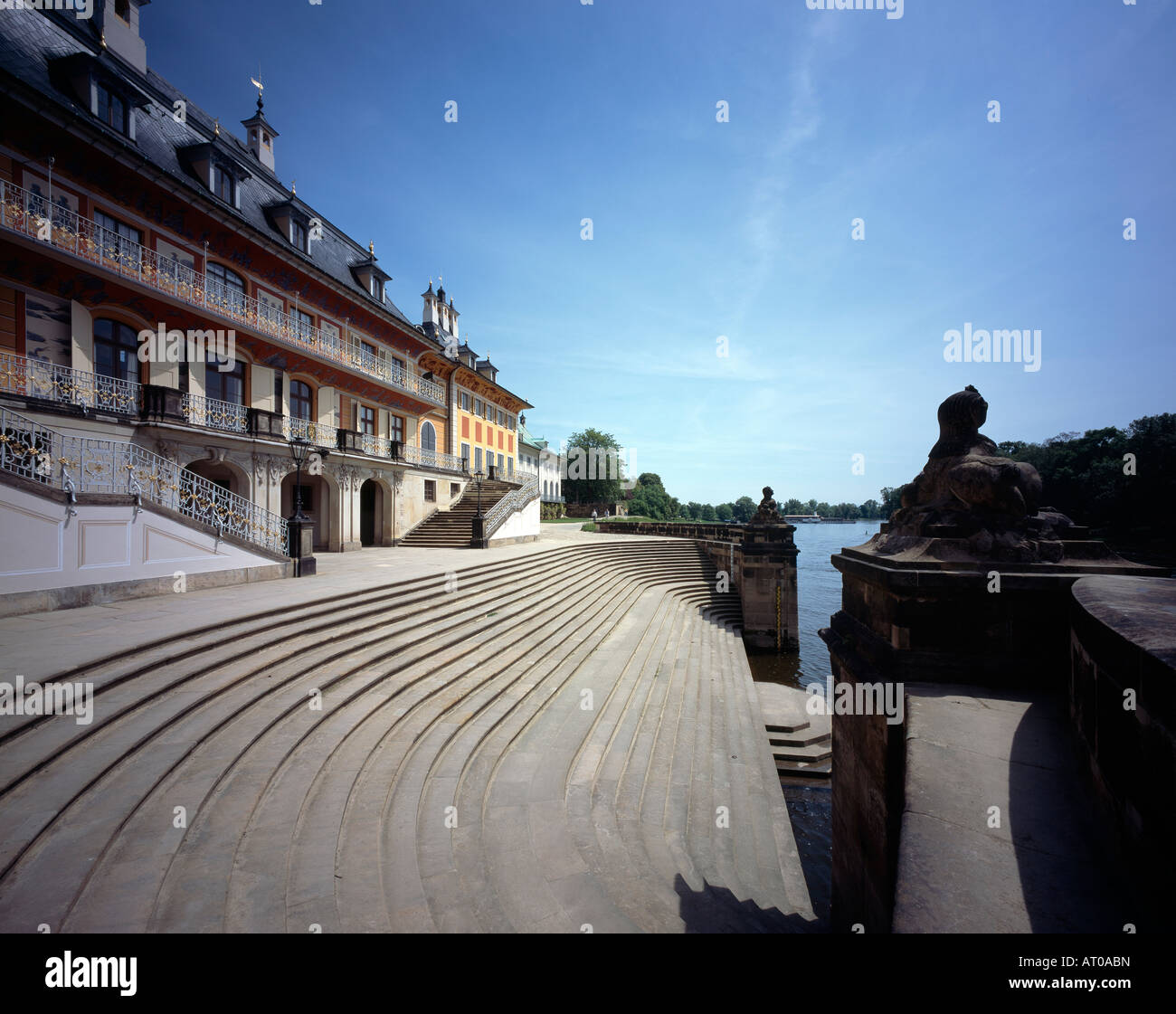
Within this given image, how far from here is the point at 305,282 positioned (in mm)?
18203

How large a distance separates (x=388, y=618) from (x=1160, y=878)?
8191mm

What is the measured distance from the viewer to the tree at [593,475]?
59.2 m

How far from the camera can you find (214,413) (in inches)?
565

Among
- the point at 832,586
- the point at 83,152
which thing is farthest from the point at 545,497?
the point at 83,152

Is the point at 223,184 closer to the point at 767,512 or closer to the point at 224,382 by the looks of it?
the point at 224,382

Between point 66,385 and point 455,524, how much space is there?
42.4ft

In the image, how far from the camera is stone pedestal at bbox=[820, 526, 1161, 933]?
11.4 feet

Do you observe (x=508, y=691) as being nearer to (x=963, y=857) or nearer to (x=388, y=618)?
(x=388, y=618)

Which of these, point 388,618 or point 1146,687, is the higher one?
point 1146,687

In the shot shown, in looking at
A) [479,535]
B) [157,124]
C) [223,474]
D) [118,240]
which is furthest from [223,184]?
[479,535]

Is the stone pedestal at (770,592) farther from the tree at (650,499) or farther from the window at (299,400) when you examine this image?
the tree at (650,499)

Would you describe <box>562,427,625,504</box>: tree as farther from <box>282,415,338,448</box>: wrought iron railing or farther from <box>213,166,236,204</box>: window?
<box>213,166,236,204</box>: window

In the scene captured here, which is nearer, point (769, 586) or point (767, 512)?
point (769, 586)

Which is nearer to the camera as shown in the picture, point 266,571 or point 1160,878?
point 1160,878
